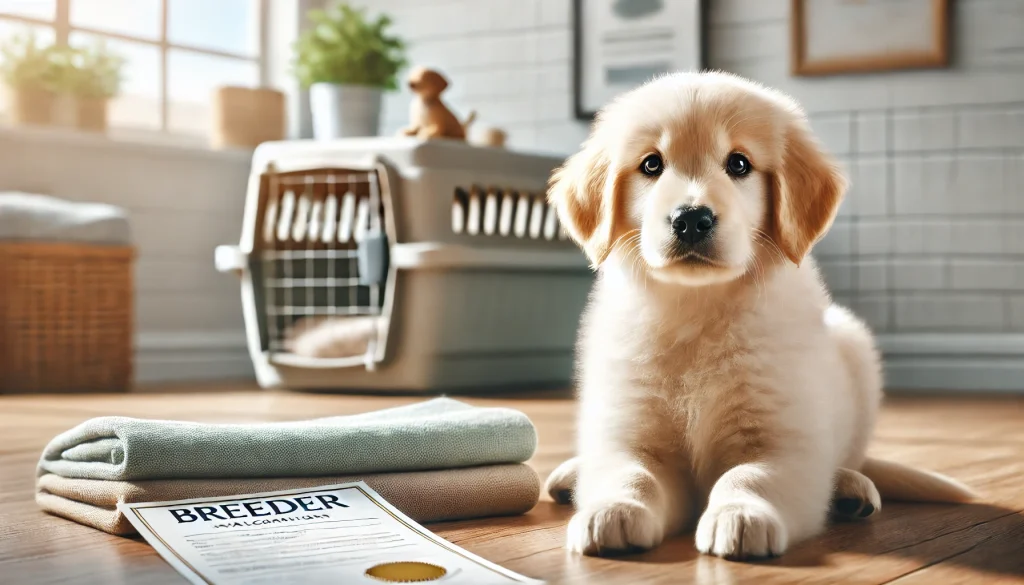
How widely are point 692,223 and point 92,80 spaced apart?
3373 mm

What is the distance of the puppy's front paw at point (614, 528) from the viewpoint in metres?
1.24

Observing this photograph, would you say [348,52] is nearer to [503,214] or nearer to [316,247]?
[316,247]

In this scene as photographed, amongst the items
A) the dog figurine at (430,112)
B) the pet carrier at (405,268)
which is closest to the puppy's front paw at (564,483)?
the pet carrier at (405,268)

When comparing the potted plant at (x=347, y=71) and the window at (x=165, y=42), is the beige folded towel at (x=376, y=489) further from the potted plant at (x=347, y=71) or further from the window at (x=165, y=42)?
the window at (x=165, y=42)

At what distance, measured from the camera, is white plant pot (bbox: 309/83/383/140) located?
13.7 feet

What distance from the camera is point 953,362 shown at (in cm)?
387

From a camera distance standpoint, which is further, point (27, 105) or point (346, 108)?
point (346, 108)

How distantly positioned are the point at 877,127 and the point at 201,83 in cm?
278

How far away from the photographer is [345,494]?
1.44 meters

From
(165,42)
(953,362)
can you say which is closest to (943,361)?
(953,362)

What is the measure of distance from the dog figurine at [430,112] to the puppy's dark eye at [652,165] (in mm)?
2384

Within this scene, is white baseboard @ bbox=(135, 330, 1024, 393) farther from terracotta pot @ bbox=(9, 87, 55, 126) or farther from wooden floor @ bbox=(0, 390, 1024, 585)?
wooden floor @ bbox=(0, 390, 1024, 585)

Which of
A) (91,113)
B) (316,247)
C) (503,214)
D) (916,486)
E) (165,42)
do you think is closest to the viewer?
(916,486)

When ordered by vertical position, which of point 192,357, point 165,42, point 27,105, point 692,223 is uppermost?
point 165,42
